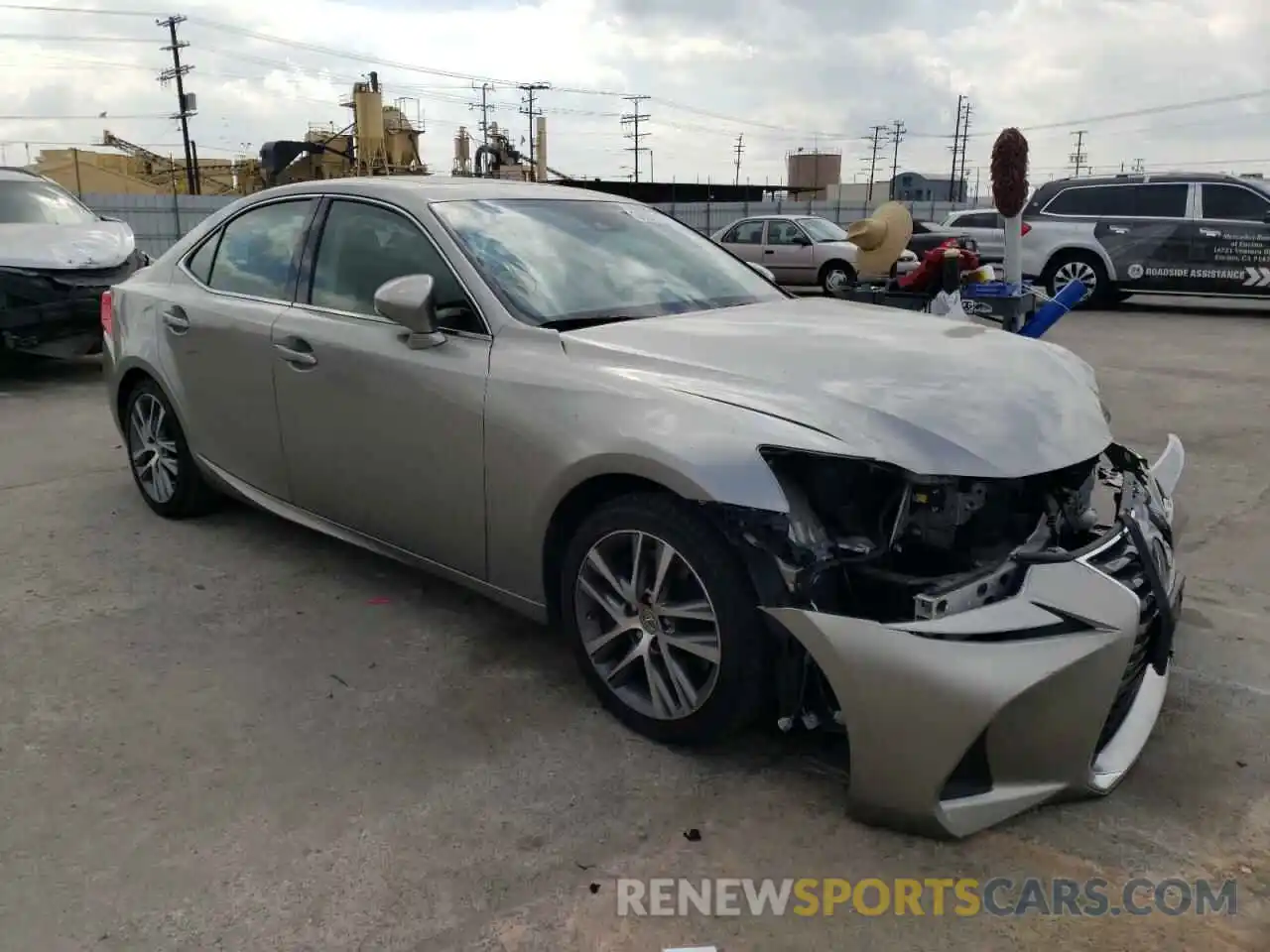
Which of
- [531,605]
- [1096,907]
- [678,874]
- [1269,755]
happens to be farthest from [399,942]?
[1269,755]

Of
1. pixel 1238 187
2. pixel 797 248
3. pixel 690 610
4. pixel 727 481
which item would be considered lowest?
pixel 690 610

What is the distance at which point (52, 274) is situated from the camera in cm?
817

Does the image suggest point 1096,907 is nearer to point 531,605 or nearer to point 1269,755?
point 1269,755

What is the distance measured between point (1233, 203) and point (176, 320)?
13.3 metres

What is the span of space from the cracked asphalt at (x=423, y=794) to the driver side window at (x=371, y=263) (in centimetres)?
114

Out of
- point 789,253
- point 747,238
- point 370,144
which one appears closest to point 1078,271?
point 789,253

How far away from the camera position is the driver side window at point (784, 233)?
1700 centimetres

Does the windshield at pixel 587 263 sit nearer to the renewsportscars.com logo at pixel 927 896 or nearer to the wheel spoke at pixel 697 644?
the wheel spoke at pixel 697 644

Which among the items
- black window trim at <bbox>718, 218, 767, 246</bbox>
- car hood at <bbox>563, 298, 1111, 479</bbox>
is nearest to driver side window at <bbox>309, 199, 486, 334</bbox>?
car hood at <bbox>563, 298, 1111, 479</bbox>

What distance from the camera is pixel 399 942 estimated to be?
6.95ft

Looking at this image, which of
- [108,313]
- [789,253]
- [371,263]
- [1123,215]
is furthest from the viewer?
[789,253]

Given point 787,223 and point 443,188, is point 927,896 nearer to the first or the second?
point 443,188

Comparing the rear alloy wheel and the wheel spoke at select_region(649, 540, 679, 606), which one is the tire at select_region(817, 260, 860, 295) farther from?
the wheel spoke at select_region(649, 540, 679, 606)

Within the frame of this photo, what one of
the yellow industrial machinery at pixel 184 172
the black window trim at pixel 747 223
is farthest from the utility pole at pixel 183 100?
the black window trim at pixel 747 223
